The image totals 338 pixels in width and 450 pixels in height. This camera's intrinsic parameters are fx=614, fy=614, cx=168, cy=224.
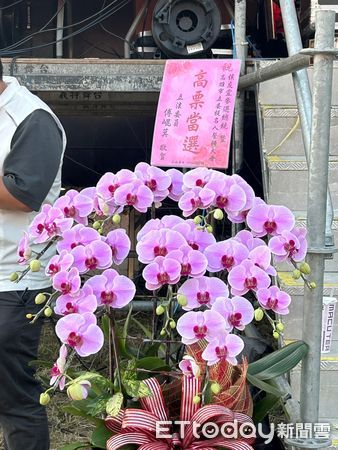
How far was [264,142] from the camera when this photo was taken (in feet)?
9.25

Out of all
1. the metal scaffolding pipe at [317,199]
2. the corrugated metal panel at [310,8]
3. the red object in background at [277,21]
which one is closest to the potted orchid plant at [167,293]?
the metal scaffolding pipe at [317,199]

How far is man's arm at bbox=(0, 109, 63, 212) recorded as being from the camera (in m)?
1.75

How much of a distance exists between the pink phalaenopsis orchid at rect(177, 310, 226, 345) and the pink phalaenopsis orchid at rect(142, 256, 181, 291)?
0.25 feet

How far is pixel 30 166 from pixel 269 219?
0.81 m

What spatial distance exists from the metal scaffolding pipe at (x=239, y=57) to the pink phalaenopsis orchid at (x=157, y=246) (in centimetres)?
205

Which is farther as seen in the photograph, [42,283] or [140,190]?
[42,283]

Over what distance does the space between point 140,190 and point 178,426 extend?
0.47 metres

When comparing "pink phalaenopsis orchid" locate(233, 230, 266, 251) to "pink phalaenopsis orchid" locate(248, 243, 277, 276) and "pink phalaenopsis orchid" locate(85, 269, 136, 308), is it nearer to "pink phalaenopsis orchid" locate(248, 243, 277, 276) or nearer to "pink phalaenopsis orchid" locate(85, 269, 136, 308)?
"pink phalaenopsis orchid" locate(248, 243, 277, 276)

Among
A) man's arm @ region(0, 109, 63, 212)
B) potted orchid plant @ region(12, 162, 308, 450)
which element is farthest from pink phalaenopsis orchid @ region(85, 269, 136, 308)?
Answer: man's arm @ region(0, 109, 63, 212)

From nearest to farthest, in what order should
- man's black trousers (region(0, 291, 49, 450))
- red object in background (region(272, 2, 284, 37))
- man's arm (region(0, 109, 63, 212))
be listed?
man's arm (region(0, 109, 63, 212)) → man's black trousers (region(0, 291, 49, 450)) → red object in background (region(272, 2, 284, 37))

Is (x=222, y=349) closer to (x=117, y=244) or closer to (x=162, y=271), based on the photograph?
(x=162, y=271)

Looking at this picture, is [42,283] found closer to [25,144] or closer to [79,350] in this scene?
[25,144]

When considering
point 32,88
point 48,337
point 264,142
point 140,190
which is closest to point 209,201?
point 140,190

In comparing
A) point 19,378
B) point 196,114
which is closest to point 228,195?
point 19,378
